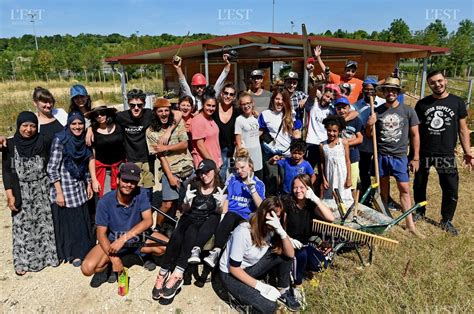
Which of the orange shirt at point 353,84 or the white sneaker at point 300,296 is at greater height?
the orange shirt at point 353,84

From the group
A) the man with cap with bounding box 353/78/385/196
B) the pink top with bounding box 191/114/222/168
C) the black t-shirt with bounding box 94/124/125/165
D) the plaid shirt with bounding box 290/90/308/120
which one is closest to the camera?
the black t-shirt with bounding box 94/124/125/165

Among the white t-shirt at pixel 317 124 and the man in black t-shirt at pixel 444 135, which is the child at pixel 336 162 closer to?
the white t-shirt at pixel 317 124

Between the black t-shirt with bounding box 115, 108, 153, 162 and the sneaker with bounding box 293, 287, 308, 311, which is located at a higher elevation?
the black t-shirt with bounding box 115, 108, 153, 162

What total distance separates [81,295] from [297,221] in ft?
7.19

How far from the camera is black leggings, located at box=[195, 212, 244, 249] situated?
3.29 m

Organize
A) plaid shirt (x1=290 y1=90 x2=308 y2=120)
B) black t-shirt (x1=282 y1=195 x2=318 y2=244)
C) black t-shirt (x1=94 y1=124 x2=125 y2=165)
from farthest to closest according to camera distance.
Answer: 1. plaid shirt (x1=290 y1=90 x2=308 y2=120)
2. black t-shirt (x1=94 y1=124 x2=125 y2=165)
3. black t-shirt (x1=282 y1=195 x2=318 y2=244)

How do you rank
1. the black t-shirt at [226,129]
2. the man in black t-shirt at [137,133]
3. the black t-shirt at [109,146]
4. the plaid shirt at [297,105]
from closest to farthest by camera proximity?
the black t-shirt at [109,146] → the man in black t-shirt at [137,133] → the black t-shirt at [226,129] → the plaid shirt at [297,105]

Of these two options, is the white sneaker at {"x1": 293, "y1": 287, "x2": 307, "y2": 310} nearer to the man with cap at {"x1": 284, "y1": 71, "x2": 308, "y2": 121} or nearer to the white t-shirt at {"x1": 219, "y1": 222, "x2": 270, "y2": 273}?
the white t-shirt at {"x1": 219, "y1": 222, "x2": 270, "y2": 273}

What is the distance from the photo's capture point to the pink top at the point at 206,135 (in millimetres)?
3887

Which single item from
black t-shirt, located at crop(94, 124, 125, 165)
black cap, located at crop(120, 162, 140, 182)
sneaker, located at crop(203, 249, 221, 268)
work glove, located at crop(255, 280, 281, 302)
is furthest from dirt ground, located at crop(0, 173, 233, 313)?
black t-shirt, located at crop(94, 124, 125, 165)

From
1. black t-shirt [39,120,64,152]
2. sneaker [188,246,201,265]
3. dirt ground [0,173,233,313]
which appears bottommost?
dirt ground [0,173,233,313]

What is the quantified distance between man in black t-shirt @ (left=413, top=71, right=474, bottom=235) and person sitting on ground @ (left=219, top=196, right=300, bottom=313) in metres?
2.40

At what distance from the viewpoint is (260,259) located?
3.01 metres

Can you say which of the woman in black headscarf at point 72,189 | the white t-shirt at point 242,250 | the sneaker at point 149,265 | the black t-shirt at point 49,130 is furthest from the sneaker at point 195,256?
the black t-shirt at point 49,130
